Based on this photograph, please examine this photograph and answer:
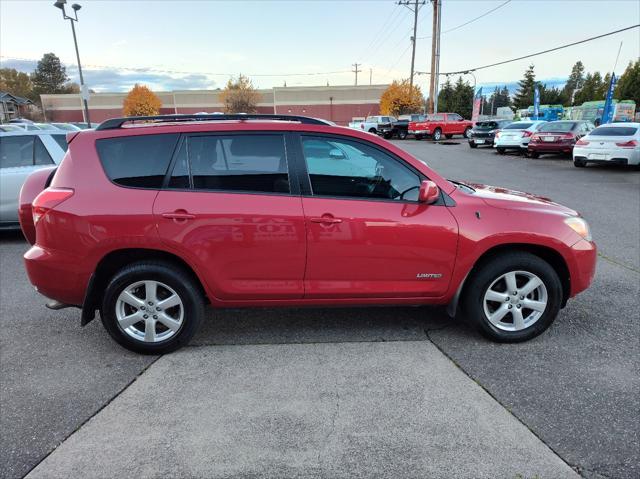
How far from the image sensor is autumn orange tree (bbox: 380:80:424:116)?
6350cm

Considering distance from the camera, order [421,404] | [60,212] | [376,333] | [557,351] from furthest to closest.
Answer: [376,333], [557,351], [60,212], [421,404]

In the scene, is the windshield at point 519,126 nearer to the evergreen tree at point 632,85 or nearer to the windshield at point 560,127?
the windshield at point 560,127

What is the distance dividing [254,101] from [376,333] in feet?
277

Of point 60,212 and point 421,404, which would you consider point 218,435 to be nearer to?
point 421,404

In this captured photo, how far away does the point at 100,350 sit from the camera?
3768 millimetres

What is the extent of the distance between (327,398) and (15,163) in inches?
Answer: 270

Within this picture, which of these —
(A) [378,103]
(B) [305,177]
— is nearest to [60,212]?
(B) [305,177]

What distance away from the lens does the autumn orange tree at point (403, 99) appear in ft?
208

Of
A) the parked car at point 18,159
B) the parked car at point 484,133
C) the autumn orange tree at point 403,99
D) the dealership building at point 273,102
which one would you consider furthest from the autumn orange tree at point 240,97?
the parked car at point 18,159

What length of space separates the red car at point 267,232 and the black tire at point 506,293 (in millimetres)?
11

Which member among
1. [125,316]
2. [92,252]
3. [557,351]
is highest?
[92,252]

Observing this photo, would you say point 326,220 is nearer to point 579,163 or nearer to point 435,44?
point 579,163

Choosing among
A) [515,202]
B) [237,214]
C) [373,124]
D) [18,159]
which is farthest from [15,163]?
[373,124]

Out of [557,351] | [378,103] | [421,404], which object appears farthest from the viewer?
[378,103]
